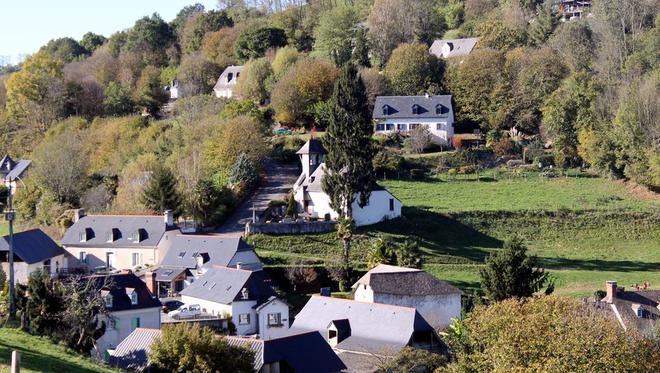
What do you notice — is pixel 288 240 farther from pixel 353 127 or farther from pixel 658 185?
pixel 658 185

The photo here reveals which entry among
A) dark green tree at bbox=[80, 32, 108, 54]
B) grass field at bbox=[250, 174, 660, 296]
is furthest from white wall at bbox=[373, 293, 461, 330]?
dark green tree at bbox=[80, 32, 108, 54]

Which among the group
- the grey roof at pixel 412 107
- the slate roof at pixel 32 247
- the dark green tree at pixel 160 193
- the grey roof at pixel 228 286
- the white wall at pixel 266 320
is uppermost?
the grey roof at pixel 412 107

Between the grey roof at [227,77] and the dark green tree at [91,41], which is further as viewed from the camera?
the dark green tree at [91,41]

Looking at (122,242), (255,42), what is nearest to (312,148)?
(122,242)

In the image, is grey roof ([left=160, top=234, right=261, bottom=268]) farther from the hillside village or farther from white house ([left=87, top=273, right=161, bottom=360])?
white house ([left=87, top=273, right=161, bottom=360])

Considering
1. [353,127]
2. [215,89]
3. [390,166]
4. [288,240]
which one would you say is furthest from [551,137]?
[215,89]

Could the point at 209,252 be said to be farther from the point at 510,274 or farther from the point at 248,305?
the point at 510,274

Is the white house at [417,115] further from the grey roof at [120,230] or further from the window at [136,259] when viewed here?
the window at [136,259]

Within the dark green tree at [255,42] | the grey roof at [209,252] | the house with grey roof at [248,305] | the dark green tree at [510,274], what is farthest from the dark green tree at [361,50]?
the dark green tree at [510,274]
